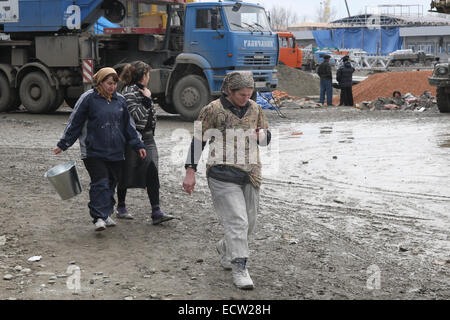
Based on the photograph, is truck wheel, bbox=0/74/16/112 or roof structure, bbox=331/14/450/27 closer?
truck wheel, bbox=0/74/16/112

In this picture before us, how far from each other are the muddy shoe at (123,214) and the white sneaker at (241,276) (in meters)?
2.34

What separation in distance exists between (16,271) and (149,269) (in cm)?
100

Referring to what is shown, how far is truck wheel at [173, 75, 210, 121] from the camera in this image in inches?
685

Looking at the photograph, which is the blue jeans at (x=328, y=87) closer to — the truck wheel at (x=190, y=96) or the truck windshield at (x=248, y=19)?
the truck windshield at (x=248, y=19)

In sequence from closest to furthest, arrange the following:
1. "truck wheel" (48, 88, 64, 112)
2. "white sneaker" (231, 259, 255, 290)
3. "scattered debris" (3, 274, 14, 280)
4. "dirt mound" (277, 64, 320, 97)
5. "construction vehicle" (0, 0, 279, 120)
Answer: "white sneaker" (231, 259, 255, 290) → "scattered debris" (3, 274, 14, 280) → "construction vehicle" (0, 0, 279, 120) → "truck wheel" (48, 88, 64, 112) → "dirt mound" (277, 64, 320, 97)

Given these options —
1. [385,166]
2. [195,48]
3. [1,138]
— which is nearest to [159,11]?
[195,48]

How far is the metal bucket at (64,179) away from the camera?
642 cm

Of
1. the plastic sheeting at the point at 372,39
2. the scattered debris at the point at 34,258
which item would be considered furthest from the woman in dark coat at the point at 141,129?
the plastic sheeting at the point at 372,39

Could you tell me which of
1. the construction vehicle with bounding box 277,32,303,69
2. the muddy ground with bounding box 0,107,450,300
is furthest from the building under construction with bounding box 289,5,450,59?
the muddy ground with bounding box 0,107,450,300

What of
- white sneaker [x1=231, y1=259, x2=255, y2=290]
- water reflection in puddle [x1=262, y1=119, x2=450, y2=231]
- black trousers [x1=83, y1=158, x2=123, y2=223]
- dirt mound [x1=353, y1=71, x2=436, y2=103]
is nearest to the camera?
white sneaker [x1=231, y1=259, x2=255, y2=290]

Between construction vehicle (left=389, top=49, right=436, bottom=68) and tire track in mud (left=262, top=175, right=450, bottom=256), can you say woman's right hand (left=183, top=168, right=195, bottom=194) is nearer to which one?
tire track in mud (left=262, top=175, right=450, bottom=256)

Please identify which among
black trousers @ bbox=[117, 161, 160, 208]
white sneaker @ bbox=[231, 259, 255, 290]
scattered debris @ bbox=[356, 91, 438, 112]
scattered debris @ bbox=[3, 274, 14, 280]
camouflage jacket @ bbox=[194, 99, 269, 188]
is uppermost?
camouflage jacket @ bbox=[194, 99, 269, 188]

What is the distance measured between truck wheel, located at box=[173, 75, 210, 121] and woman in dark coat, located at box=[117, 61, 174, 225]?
34.8 ft
